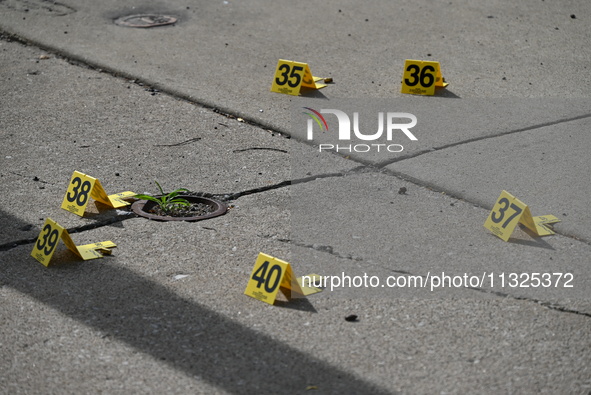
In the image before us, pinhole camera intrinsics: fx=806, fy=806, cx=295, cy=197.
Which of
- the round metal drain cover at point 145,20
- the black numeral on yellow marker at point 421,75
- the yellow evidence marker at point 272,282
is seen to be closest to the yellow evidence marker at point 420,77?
the black numeral on yellow marker at point 421,75

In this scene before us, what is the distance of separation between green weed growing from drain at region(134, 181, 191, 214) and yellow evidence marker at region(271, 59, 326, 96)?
7.64ft

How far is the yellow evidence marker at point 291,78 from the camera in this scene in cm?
733

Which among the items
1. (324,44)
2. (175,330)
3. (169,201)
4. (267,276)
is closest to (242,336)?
(175,330)

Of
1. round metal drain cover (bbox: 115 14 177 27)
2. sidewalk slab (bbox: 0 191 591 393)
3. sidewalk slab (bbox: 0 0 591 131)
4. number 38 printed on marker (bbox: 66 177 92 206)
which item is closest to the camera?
sidewalk slab (bbox: 0 191 591 393)

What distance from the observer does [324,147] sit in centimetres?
627

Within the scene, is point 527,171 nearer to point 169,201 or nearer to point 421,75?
point 421,75

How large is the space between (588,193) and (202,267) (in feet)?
8.82

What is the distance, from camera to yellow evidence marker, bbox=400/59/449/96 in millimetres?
7352

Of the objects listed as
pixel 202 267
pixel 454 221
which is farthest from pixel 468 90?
pixel 202 267

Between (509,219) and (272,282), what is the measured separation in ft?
5.14

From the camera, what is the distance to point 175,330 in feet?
12.7

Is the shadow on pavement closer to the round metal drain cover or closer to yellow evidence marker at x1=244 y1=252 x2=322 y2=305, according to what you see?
yellow evidence marker at x1=244 y1=252 x2=322 y2=305

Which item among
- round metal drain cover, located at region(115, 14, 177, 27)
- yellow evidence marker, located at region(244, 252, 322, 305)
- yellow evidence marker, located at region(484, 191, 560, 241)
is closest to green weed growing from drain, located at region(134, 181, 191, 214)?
yellow evidence marker, located at region(244, 252, 322, 305)

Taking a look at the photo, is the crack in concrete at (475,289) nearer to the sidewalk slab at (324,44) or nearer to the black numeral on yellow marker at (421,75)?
the sidewalk slab at (324,44)
